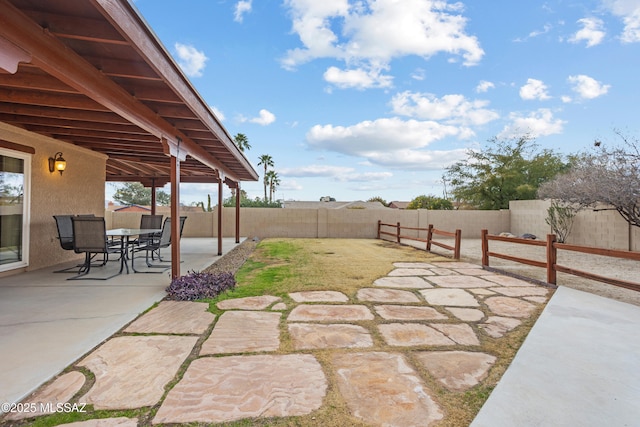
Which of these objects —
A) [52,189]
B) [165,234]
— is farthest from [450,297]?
[52,189]

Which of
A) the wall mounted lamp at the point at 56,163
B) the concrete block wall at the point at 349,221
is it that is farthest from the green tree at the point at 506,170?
the wall mounted lamp at the point at 56,163

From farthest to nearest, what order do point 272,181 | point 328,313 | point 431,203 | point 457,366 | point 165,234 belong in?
point 272,181
point 431,203
point 165,234
point 328,313
point 457,366

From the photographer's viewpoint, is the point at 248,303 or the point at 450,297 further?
the point at 450,297

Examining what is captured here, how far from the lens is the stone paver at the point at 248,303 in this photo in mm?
3334

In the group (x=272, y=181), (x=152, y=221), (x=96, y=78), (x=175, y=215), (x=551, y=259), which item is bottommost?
(x=551, y=259)

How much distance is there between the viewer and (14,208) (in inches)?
185

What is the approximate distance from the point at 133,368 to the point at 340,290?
2.58m

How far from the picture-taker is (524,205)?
513 inches

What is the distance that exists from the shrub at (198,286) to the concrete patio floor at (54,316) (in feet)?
0.59

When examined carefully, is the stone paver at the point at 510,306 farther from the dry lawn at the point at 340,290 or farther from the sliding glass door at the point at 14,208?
the sliding glass door at the point at 14,208

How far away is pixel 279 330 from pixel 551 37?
34.2ft

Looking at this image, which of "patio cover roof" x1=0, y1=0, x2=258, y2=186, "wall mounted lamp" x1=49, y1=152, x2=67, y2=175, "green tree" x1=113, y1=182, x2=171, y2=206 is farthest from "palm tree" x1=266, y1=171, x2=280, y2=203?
"patio cover roof" x1=0, y1=0, x2=258, y2=186

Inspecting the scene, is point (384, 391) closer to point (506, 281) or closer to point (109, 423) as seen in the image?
point (109, 423)

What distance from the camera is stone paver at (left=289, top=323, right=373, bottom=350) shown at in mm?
2412
